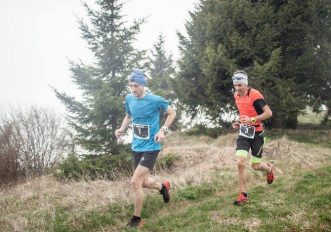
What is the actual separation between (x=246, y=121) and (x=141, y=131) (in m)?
2.19

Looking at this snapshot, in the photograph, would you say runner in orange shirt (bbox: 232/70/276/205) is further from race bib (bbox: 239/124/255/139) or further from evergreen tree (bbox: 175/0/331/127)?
evergreen tree (bbox: 175/0/331/127)

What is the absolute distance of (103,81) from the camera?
13.3m

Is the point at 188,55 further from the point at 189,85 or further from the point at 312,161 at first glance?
the point at 312,161

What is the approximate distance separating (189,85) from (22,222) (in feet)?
48.2

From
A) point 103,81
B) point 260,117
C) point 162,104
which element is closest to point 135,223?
point 162,104

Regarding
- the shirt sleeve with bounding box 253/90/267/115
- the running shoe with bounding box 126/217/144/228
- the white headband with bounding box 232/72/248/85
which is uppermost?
the white headband with bounding box 232/72/248/85

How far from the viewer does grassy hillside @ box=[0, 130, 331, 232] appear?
5.94 m

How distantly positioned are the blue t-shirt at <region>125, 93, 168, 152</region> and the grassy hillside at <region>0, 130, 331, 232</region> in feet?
4.99

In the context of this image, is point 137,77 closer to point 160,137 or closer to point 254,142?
point 160,137

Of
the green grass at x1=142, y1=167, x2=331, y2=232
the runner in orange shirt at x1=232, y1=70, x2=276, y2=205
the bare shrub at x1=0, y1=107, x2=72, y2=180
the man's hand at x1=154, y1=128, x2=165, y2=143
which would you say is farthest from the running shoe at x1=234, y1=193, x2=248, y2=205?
the bare shrub at x1=0, y1=107, x2=72, y2=180

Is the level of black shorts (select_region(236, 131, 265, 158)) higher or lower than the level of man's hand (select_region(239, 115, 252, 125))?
lower

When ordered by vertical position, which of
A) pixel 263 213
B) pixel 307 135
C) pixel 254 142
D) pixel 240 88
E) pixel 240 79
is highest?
pixel 240 79

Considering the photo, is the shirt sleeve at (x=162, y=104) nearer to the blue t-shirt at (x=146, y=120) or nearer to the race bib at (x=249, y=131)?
the blue t-shirt at (x=146, y=120)

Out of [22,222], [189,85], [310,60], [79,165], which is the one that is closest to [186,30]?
[189,85]
